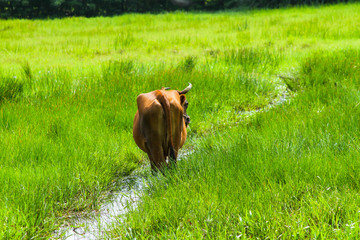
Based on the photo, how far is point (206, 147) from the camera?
3.27 meters

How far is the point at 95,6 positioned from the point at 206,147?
23339 millimetres

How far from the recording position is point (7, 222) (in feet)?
6.98

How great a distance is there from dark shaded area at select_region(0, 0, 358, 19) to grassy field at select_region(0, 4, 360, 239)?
17023mm

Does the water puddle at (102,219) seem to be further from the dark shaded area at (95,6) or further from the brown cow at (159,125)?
the dark shaded area at (95,6)

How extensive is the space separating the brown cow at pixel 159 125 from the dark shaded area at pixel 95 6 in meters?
20.2

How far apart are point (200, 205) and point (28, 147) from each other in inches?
69.0

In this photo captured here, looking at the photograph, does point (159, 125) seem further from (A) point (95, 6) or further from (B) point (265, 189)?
(A) point (95, 6)

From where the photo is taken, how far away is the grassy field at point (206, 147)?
6.77 feet

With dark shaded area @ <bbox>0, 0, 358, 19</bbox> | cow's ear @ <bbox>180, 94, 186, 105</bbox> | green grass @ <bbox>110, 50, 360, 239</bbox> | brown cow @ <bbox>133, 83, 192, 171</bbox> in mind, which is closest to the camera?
green grass @ <bbox>110, 50, 360, 239</bbox>

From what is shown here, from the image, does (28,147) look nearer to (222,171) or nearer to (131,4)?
(222,171)

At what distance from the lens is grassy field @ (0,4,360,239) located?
2.06 m

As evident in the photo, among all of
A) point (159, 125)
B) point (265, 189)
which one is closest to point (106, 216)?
point (159, 125)

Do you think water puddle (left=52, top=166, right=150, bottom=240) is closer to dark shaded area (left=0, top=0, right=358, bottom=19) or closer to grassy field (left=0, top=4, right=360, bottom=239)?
grassy field (left=0, top=4, right=360, bottom=239)

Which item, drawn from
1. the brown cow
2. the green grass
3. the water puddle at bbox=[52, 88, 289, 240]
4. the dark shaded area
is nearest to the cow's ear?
the brown cow
